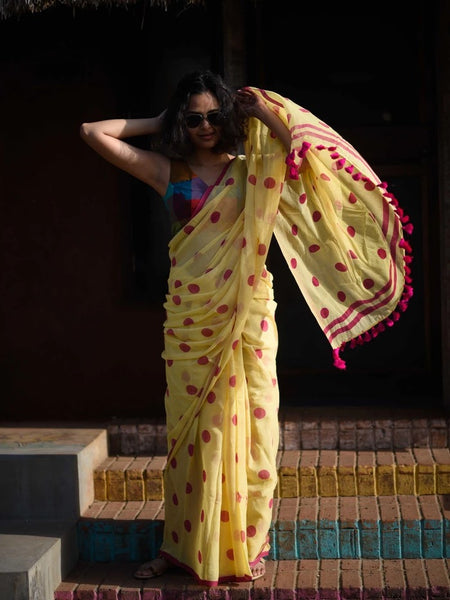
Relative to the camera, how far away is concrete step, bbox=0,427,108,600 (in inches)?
206

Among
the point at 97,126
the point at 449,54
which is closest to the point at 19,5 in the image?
the point at 97,126

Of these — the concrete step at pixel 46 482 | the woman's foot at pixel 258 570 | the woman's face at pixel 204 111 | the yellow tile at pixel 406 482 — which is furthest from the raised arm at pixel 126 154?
the yellow tile at pixel 406 482

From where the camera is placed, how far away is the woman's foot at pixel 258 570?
5.08 m

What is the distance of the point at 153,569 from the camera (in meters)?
5.18

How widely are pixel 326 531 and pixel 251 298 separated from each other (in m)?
1.23

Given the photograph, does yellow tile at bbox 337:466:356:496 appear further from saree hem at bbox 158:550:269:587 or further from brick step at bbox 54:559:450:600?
saree hem at bbox 158:550:269:587

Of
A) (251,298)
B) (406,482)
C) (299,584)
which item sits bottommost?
(299,584)

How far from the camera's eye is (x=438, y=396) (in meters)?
6.89

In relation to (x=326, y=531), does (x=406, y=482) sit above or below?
above

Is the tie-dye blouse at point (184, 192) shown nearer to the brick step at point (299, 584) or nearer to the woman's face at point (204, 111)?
the woman's face at point (204, 111)

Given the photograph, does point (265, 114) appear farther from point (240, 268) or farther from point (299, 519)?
point (299, 519)

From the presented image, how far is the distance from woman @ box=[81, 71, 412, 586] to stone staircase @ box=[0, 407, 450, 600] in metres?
0.33

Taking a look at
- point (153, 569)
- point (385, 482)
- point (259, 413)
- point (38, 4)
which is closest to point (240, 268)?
point (259, 413)

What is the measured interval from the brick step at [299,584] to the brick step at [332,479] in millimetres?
481
